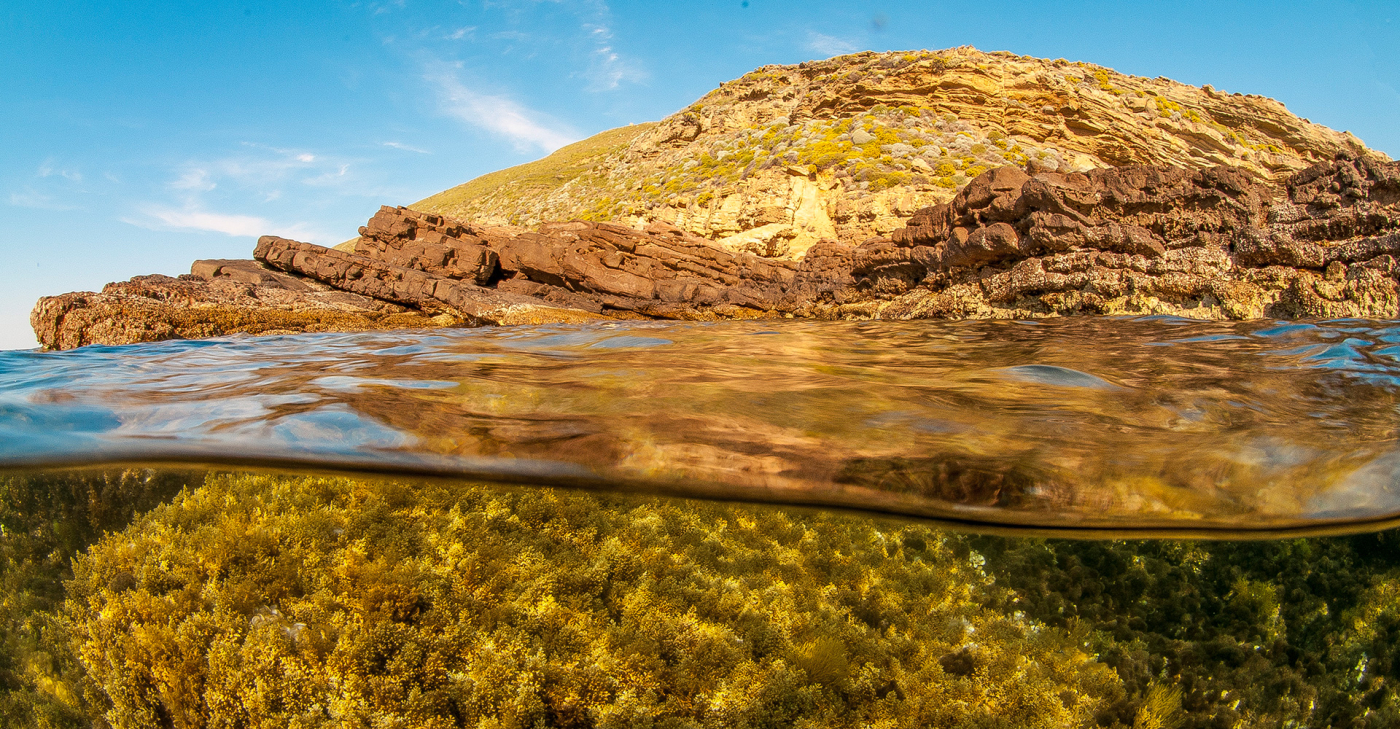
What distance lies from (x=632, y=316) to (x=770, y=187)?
1265cm

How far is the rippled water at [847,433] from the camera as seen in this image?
2.35 meters

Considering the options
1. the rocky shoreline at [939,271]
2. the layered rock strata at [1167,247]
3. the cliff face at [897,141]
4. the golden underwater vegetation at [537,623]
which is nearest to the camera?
the golden underwater vegetation at [537,623]

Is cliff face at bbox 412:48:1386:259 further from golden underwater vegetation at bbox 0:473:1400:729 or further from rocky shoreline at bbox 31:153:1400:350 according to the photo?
golden underwater vegetation at bbox 0:473:1400:729

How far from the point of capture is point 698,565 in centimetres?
218

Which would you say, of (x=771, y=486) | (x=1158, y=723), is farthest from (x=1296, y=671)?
(x=771, y=486)

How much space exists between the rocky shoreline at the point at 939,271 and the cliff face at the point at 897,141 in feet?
22.3

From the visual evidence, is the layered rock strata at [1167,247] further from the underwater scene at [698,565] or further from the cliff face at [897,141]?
→ the cliff face at [897,141]

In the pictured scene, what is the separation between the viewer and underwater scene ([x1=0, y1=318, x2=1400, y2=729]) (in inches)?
72.7

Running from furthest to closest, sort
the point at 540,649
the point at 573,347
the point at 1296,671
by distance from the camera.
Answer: the point at 573,347 → the point at 1296,671 → the point at 540,649

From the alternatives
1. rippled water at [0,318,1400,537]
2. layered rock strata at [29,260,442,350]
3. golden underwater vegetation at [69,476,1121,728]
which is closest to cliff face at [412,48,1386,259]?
layered rock strata at [29,260,442,350]

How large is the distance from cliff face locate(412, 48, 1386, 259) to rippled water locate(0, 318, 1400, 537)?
2224 cm

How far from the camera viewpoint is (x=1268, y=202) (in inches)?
395

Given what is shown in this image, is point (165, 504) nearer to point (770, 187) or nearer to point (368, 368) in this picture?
point (368, 368)

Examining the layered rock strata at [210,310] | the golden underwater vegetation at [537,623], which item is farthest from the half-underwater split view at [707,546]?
the layered rock strata at [210,310]
